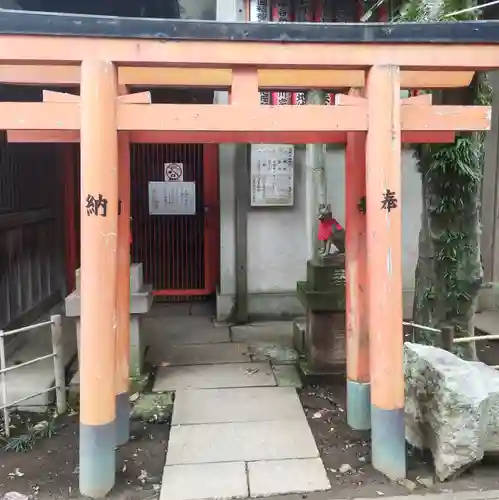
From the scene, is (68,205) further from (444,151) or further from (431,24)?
(431,24)

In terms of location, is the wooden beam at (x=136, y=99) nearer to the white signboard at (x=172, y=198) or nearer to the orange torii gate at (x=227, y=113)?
the orange torii gate at (x=227, y=113)

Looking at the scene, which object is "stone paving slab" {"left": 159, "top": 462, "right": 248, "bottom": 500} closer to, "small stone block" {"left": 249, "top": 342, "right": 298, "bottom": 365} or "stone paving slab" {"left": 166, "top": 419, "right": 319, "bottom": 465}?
"stone paving slab" {"left": 166, "top": 419, "right": 319, "bottom": 465}

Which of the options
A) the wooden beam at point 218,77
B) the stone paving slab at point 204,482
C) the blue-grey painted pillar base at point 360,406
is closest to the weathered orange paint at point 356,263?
the blue-grey painted pillar base at point 360,406

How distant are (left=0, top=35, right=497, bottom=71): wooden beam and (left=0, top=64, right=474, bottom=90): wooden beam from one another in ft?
1.55

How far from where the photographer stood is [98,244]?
352 centimetres

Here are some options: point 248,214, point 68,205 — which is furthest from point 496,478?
point 68,205

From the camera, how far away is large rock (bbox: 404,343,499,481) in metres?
3.64

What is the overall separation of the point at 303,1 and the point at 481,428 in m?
6.24

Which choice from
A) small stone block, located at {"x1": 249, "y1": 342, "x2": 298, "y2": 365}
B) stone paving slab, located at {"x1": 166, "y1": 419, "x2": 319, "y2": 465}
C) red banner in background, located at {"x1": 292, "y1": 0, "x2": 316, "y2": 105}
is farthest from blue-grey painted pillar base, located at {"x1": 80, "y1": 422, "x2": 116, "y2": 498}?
red banner in background, located at {"x1": 292, "y1": 0, "x2": 316, "y2": 105}

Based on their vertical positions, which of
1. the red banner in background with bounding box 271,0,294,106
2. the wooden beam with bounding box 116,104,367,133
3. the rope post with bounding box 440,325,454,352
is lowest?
the rope post with bounding box 440,325,454,352

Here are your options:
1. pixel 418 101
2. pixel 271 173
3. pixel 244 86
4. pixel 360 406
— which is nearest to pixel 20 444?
pixel 360 406

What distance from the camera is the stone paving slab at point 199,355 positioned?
6.35 meters

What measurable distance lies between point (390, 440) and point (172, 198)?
625 cm

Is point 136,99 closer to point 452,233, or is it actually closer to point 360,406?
point 360,406
